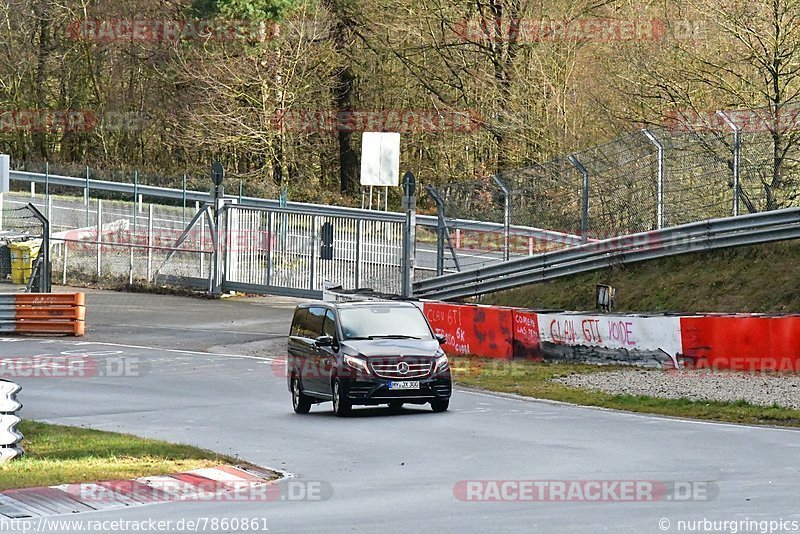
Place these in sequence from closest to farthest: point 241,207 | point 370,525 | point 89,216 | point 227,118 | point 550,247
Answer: point 370,525 < point 550,247 < point 241,207 < point 89,216 < point 227,118

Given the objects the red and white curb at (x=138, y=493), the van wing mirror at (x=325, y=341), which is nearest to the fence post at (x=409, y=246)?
the van wing mirror at (x=325, y=341)

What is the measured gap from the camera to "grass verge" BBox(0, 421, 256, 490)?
13.7 meters

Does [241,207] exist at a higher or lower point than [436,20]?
lower

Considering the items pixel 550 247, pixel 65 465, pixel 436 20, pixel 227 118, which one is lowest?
pixel 65 465

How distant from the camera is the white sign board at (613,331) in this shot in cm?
2383

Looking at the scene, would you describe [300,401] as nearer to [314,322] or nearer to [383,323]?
[314,322]

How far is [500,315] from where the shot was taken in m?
27.2

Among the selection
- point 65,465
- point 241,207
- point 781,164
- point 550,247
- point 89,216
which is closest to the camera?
point 65,465

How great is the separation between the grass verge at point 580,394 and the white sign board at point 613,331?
0.48 metres

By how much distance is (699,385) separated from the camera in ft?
71.6

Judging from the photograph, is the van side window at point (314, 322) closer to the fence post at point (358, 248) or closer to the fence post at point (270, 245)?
the fence post at point (358, 248)

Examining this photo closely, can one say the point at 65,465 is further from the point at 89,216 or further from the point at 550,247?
the point at 89,216

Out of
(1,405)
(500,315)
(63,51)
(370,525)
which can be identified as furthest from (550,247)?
(63,51)

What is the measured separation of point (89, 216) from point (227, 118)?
699 centimetres
